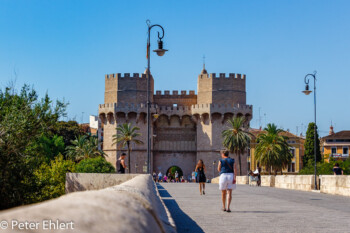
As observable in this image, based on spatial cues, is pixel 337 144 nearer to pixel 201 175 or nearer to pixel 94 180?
pixel 201 175

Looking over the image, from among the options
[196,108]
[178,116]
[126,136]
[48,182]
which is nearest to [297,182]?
[48,182]

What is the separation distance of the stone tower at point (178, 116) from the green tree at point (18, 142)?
3878 cm

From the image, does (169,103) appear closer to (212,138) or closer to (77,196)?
(212,138)

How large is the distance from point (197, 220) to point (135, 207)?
266 inches

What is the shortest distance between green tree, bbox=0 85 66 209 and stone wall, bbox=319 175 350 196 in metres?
11.5

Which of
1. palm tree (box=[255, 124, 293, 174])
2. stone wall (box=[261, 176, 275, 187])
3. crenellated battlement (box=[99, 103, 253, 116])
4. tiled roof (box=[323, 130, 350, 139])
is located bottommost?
stone wall (box=[261, 176, 275, 187])

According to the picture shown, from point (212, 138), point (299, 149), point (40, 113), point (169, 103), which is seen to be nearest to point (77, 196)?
point (40, 113)

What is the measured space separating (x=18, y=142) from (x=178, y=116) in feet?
145

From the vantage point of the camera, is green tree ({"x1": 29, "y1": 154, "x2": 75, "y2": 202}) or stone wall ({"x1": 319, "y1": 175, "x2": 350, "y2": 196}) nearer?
stone wall ({"x1": 319, "y1": 175, "x2": 350, "y2": 196})

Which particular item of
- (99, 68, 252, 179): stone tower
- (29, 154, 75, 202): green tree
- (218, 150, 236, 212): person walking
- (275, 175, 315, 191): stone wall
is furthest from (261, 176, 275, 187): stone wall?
(99, 68, 252, 179): stone tower

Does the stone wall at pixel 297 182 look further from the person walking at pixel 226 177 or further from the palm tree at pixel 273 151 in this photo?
the palm tree at pixel 273 151

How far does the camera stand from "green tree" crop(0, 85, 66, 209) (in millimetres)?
20141

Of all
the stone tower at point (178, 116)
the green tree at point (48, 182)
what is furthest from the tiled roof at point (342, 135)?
the green tree at point (48, 182)

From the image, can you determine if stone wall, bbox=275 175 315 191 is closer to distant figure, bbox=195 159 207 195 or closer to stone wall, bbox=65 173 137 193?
distant figure, bbox=195 159 207 195
